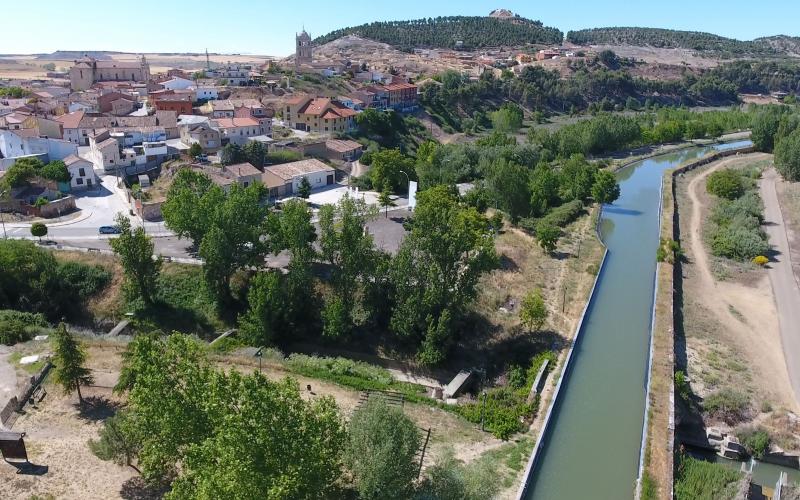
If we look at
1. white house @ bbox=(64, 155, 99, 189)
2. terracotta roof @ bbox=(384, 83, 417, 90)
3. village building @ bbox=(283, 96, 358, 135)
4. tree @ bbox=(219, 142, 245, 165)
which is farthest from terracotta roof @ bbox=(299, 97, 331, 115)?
white house @ bbox=(64, 155, 99, 189)

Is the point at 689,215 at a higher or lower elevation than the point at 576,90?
lower

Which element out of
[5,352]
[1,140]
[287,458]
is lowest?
[5,352]

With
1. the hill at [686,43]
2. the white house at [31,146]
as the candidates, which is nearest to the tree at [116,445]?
the white house at [31,146]

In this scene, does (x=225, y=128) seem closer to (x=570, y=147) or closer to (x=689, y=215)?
(x=570, y=147)

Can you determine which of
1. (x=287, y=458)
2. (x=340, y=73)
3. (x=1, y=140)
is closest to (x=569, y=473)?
(x=287, y=458)

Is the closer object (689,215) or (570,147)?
(689,215)

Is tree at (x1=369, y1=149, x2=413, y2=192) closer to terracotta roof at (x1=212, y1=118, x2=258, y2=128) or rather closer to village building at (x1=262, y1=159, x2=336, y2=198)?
village building at (x1=262, y1=159, x2=336, y2=198)

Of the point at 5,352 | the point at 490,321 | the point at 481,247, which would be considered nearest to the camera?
the point at 5,352

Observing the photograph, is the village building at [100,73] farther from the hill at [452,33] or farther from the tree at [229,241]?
the hill at [452,33]
